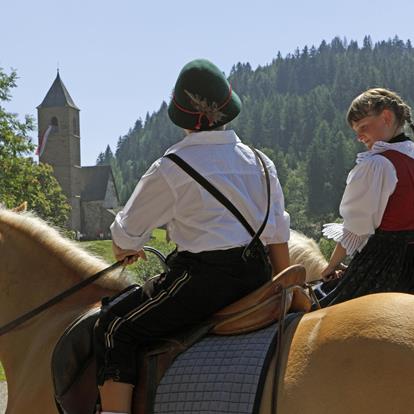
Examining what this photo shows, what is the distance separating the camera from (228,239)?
3.05 metres

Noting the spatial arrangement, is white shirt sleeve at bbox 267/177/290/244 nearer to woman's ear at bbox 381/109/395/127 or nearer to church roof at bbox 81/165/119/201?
woman's ear at bbox 381/109/395/127

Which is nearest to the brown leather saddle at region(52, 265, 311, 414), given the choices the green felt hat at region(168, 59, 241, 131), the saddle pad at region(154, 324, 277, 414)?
the saddle pad at region(154, 324, 277, 414)

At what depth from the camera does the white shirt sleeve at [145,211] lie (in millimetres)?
3074

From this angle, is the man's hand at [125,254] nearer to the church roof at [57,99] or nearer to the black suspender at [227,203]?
the black suspender at [227,203]

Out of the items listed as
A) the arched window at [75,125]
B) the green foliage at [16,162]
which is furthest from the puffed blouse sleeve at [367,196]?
the arched window at [75,125]

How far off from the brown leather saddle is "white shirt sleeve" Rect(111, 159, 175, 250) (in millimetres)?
514

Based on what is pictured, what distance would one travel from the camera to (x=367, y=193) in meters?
3.88

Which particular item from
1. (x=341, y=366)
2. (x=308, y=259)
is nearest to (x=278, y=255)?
(x=341, y=366)

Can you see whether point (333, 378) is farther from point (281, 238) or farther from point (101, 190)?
point (101, 190)

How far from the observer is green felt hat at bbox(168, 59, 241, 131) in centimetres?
321

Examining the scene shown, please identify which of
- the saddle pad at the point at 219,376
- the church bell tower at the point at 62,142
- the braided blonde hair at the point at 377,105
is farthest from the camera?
the church bell tower at the point at 62,142

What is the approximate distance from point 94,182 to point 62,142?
13.9 m

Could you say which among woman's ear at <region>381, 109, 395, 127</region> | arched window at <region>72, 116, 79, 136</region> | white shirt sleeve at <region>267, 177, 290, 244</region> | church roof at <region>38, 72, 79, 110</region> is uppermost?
church roof at <region>38, 72, 79, 110</region>

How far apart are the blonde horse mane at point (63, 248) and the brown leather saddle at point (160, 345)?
548 millimetres
